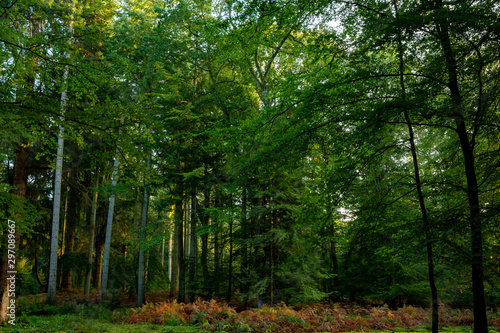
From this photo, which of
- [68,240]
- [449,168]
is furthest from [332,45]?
[68,240]

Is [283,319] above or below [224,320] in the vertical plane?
above

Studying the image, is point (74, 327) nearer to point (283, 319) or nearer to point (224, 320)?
point (224, 320)

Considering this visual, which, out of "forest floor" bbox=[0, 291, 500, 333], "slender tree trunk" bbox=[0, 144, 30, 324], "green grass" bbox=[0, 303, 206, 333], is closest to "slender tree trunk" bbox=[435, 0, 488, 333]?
"forest floor" bbox=[0, 291, 500, 333]

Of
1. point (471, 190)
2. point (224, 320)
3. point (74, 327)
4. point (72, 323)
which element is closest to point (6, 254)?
point (72, 323)

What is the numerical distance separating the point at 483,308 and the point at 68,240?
18039 millimetres

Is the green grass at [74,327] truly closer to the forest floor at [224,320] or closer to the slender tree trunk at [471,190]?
the forest floor at [224,320]

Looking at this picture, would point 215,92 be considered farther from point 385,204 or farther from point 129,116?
point 385,204

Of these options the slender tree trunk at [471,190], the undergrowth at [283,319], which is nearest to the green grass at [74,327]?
the undergrowth at [283,319]

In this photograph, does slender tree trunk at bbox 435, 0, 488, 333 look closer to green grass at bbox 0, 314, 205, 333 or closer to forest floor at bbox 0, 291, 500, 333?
A: forest floor at bbox 0, 291, 500, 333

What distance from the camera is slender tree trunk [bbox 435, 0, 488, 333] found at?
4.05 meters

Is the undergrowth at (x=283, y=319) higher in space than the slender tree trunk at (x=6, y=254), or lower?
lower

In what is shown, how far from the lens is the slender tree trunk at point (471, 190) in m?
4.05

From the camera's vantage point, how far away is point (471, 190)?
435cm

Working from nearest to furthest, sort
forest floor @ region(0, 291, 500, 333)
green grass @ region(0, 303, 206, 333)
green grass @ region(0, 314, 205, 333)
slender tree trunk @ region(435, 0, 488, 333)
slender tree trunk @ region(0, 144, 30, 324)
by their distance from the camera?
1. slender tree trunk @ region(435, 0, 488, 333)
2. green grass @ region(0, 314, 205, 333)
3. green grass @ region(0, 303, 206, 333)
4. forest floor @ region(0, 291, 500, 333)
5. slender tree trunk @ region(0, 144, 30, 324)
